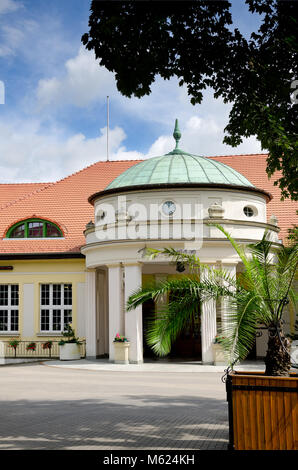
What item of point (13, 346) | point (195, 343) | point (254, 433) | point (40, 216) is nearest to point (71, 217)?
point (40, 216)

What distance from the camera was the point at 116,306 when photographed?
22906 mm

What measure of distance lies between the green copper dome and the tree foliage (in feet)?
42.7

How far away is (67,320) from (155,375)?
1029cm

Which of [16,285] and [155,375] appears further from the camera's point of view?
[16,285]

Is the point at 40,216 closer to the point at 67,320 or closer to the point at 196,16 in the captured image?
the point at 67,320

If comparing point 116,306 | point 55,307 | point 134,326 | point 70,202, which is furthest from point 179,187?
point 70,202

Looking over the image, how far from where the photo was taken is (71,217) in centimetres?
3130

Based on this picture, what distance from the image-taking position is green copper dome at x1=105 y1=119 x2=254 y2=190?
24484 mm

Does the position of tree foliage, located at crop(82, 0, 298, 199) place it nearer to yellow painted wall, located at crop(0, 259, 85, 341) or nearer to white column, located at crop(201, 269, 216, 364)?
white column, located at crop(201, 269, 216, 364)

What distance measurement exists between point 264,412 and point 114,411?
503 centimetres

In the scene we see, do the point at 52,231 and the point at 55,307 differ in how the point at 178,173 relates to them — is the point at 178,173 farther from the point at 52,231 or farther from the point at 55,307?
the point at 55,307

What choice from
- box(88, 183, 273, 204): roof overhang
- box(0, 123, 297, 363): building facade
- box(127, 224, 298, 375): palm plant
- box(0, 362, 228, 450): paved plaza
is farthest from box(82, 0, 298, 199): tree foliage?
Result: box(88, 183, 273, 204): roof overhang

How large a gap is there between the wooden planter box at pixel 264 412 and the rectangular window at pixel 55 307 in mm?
21025

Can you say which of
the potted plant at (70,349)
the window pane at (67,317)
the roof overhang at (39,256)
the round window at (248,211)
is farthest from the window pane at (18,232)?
the round window at (248,211)
